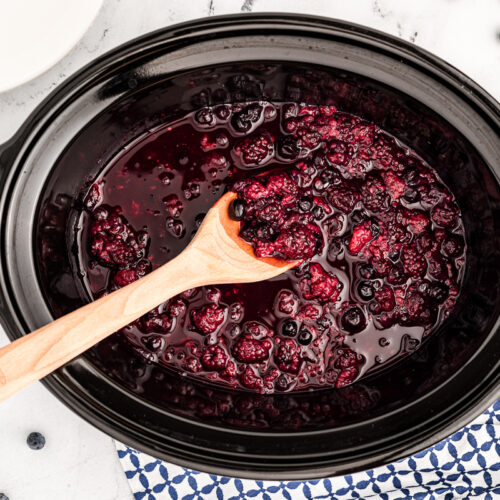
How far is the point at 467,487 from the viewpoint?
6.78ft

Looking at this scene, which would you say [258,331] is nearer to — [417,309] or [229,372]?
[229,372]

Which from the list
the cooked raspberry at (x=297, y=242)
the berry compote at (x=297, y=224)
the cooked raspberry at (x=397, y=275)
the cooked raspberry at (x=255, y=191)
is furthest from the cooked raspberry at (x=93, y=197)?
the cooked raspberry at (x=397, y=275)

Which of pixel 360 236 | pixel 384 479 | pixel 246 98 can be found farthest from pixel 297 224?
pixel 384 479

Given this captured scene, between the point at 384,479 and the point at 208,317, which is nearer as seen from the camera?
the point at 208,317

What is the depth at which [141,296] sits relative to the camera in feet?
5.28

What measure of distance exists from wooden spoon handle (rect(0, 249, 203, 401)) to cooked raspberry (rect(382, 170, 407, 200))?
0.61 m

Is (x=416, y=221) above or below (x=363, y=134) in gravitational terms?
below

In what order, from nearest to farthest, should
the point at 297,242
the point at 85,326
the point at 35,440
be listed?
the point at 85,326 < the point at 297,242 < the point at 35,440

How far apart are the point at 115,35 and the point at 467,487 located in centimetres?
186

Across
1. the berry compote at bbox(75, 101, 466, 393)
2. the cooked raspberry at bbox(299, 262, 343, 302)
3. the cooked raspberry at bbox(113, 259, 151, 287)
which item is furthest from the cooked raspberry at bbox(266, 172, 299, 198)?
the cooked raspberry at bbox(113, 259, 151, 287)

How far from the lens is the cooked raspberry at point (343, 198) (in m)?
1.83

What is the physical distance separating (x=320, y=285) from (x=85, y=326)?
0.69 metres

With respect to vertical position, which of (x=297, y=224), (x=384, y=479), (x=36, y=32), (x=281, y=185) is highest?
(x=36, y=32)

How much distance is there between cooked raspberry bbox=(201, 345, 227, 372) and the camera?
6.16ft
